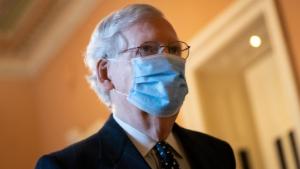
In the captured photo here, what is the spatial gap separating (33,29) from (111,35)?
3292mm

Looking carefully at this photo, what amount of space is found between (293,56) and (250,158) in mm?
973

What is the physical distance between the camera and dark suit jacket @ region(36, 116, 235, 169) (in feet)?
4.80

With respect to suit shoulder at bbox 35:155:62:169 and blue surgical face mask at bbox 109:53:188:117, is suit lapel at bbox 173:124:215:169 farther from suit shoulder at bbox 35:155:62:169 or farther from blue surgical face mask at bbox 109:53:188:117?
suit shoulder at bbox 35:155:62:169

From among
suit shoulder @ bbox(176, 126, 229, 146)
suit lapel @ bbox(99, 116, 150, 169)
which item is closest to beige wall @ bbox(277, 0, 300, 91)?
suit shoulder @ bbox(176, 126, 229, 146)

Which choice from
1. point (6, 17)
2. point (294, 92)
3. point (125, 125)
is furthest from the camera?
point (6, 17)

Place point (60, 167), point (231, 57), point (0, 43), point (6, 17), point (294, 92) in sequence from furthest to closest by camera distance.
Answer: point (0, 43) → point (6, 17) → point (231, 57) → point (294, 92) → point (60, 167)

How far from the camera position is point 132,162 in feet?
4.85

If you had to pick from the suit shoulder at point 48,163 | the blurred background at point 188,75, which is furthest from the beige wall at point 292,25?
the suit shoulder at point 48,163

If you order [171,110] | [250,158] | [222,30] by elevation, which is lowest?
[250,158]

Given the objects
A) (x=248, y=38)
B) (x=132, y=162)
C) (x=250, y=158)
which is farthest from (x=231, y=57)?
(x=132, y=162)

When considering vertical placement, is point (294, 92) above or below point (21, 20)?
below

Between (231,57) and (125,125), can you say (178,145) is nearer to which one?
(125,125)

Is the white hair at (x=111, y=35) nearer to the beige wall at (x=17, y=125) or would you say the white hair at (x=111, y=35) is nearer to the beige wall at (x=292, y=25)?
the beige wall at (x=292, y=25)

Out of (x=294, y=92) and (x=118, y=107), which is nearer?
(x=118, y=107)
